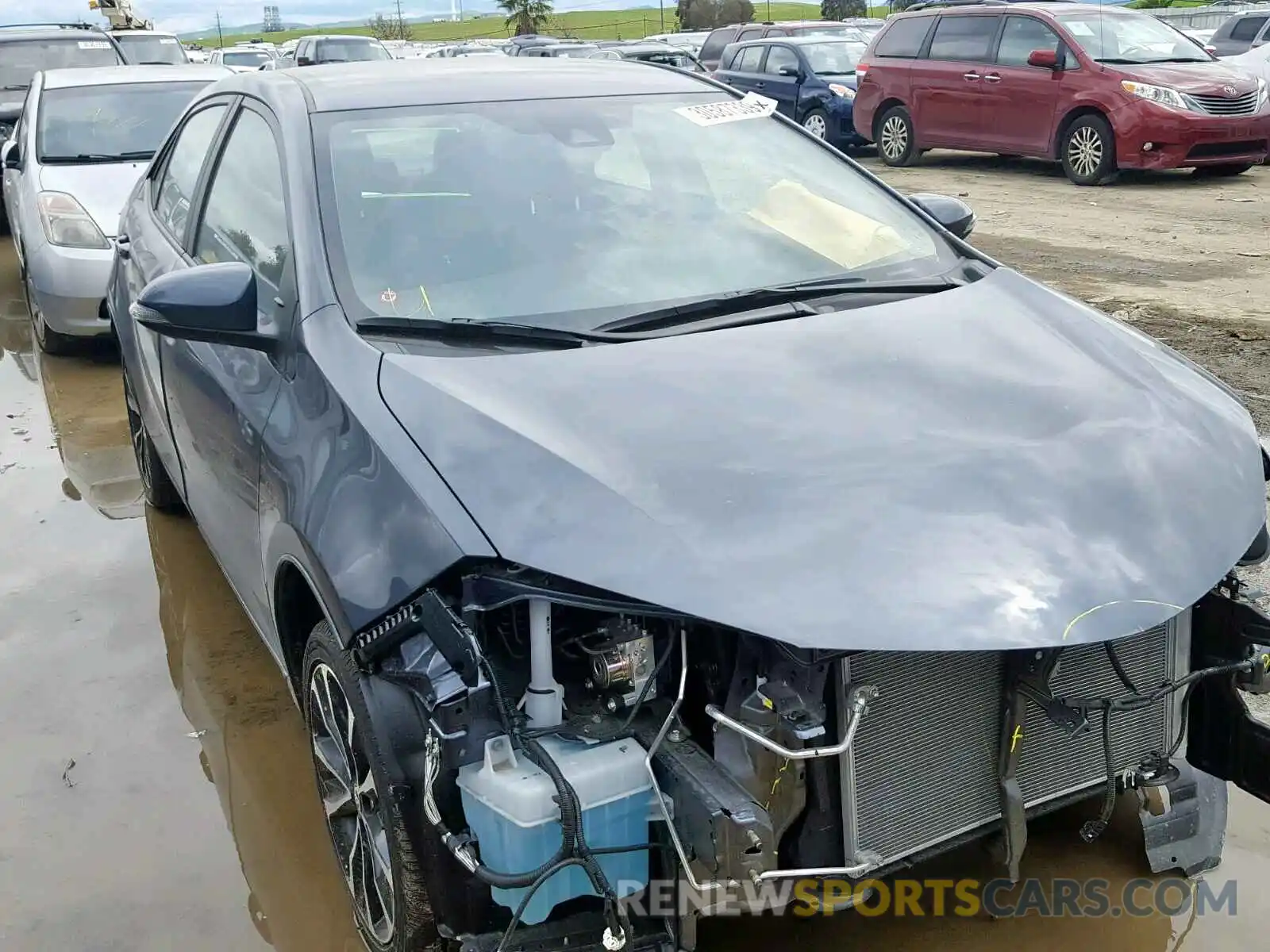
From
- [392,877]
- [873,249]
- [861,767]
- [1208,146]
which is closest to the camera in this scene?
[861,767]

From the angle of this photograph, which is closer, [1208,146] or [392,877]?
[392,877]

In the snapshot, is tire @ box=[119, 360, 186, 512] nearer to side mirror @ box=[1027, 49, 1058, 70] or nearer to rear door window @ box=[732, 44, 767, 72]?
side mirror @ box=[1027, 49, 1058, 70]

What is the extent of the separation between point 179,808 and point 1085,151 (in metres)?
11.4

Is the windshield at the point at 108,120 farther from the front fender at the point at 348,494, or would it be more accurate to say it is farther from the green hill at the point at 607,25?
the green hill at the point at 607,25

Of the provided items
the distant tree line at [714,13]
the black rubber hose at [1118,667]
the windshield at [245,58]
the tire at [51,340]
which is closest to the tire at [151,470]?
the tire at [51,340]

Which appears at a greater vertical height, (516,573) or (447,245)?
(447,245)

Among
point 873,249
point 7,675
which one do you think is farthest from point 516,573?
point 7,675

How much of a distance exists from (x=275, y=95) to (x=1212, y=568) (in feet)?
8.65

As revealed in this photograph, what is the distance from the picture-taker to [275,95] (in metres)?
3.44

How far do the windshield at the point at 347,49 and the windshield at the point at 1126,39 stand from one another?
→ 47.4 feet

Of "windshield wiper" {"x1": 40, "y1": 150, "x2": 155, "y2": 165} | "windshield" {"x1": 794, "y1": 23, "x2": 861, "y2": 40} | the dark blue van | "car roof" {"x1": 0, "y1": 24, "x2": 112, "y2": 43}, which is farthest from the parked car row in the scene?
"windshield" {"x1": 794, "y1": 23, "x2": 861, "y2": 40}

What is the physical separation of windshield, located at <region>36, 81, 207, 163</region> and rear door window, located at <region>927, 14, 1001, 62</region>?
8.42 metres

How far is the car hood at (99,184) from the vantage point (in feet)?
23.7

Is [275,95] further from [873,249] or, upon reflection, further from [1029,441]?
Result: [1029,441]
